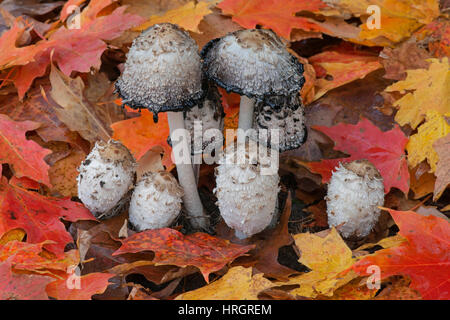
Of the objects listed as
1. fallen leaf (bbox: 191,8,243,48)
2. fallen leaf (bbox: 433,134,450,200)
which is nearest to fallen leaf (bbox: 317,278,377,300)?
fallen leaf (bbox: 433,134,450,200)

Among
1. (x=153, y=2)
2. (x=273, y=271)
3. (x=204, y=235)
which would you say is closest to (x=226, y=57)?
(x=204, y=235)

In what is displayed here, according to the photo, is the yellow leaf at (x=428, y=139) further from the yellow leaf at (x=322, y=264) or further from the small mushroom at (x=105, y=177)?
the small mushroom at (x=105, y=177)

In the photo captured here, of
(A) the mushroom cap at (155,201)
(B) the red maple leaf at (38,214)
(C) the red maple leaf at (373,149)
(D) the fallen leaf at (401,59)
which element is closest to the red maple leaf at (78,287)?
(B) the red maple leaf at (38,214)

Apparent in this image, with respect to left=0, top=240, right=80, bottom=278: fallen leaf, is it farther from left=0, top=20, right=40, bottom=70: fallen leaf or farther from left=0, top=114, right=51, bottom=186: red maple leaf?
left=0, top=20, right=40, bottom=70: fallen leaf

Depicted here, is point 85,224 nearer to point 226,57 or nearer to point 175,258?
point 175,258

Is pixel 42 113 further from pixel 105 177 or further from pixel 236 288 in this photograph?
pixel 236 288

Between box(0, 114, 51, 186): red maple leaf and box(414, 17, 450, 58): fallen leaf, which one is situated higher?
box(414, 17, 450, 58): fallen leaf

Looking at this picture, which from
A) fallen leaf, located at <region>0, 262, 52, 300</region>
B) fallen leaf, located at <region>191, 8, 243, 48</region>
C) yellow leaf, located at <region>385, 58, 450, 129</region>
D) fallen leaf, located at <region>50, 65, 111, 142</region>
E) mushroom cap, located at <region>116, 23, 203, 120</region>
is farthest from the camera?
fallen leaf, located at <region>191, 8, 243, 48</region>
